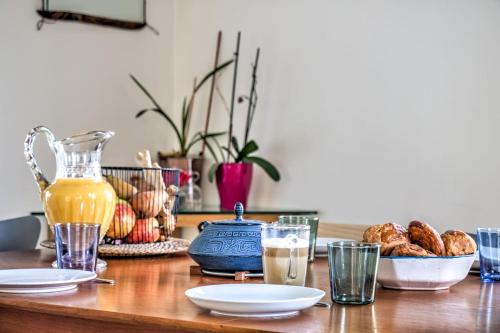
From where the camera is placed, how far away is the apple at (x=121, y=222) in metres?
1.95

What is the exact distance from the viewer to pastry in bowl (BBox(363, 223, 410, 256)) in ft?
4.76

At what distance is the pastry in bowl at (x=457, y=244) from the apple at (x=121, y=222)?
0.76 metres

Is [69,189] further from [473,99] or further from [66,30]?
[66,30]

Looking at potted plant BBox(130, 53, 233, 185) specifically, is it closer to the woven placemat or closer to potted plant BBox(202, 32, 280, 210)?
potted plant BBox(202, 32, 280, 210)

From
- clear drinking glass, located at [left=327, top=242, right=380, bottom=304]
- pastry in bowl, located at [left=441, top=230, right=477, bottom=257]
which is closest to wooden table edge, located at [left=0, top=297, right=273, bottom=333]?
clear drinking glass, located at [left=327, top=242, right=380, bottom=304]

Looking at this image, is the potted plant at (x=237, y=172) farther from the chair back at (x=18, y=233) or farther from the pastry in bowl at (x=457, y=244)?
the pastry in bowl at (x=457, y=244)

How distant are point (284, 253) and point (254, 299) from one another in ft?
0.65

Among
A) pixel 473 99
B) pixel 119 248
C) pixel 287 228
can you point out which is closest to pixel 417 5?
pixel 473 99

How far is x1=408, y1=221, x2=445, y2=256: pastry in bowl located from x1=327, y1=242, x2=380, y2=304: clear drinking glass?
0.22m

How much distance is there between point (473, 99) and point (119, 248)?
1.72 meters

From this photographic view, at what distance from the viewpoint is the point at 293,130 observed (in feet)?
12.2

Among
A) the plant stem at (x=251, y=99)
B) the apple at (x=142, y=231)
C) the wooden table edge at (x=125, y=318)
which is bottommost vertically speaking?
the wooden table edge at (x=125, y=318)

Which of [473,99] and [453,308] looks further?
[473,99]

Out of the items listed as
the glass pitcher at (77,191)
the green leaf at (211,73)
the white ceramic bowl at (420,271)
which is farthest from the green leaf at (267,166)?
the white ceramic bowl at (420,271)
